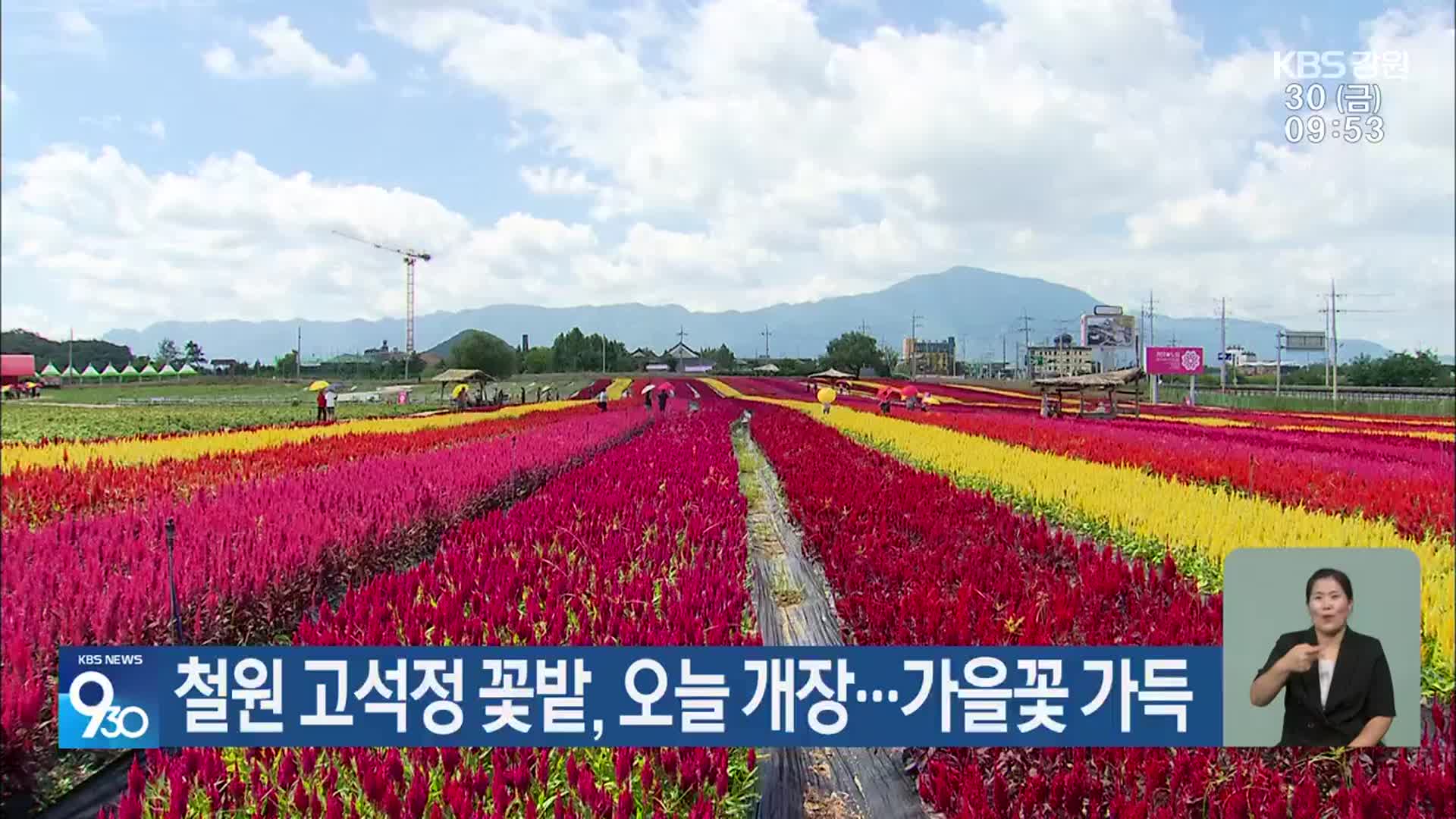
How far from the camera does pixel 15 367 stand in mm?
3252

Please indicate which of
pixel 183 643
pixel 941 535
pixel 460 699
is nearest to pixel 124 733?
pixel 183 643

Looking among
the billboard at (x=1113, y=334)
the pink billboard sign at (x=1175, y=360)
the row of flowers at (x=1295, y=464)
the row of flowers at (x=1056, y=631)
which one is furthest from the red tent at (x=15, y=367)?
the billboard at (x=1113, y=334)

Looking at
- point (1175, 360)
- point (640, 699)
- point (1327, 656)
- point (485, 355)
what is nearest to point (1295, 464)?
point (1175, 360)

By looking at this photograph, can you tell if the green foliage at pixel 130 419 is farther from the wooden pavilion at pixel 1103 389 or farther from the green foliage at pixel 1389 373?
the wooden pavilion at pixel 1103 389

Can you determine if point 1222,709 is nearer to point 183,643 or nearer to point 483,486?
point 183,643

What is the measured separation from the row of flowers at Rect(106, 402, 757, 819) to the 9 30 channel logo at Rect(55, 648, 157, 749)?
0.19 metres

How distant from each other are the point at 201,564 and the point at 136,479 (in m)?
1.71

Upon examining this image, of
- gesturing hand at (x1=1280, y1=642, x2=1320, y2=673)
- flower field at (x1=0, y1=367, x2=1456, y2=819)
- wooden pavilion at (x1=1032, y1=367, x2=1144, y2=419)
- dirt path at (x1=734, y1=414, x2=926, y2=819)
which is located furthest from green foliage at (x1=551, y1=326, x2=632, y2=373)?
wooden pavilion at (x1=1032, y1=367, x2=1144, y2=419)

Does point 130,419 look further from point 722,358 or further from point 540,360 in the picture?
point 722,358

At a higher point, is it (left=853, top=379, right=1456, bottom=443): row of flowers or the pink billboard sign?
the pink billboard sign

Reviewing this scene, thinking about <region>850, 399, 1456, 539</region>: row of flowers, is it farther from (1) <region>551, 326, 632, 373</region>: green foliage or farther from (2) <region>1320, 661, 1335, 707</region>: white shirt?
(1) <region>551, 326, 632, 373</region>: green foliage

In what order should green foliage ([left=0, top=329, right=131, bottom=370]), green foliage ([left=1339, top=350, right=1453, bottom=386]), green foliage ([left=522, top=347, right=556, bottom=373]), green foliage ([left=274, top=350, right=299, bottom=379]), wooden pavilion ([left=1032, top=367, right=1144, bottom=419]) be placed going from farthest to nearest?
wooden pavilion ([left=1032, top=367, right=1144, bottom=419]) < green foliage ([left=1339, top=350, right=1453, bottom=386]) < green foliage ([left=522, top=347, right=556, bottom=373]) < green foliage ([left=274, top=350, right=299, bottom=379]) < green foliage ([left=0, top=329, right=131, bottom=370])

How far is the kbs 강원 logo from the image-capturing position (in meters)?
2.78

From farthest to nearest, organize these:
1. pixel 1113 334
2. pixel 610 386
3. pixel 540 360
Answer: pixel 1113 334
pixel 610 386
pixel 540 360
